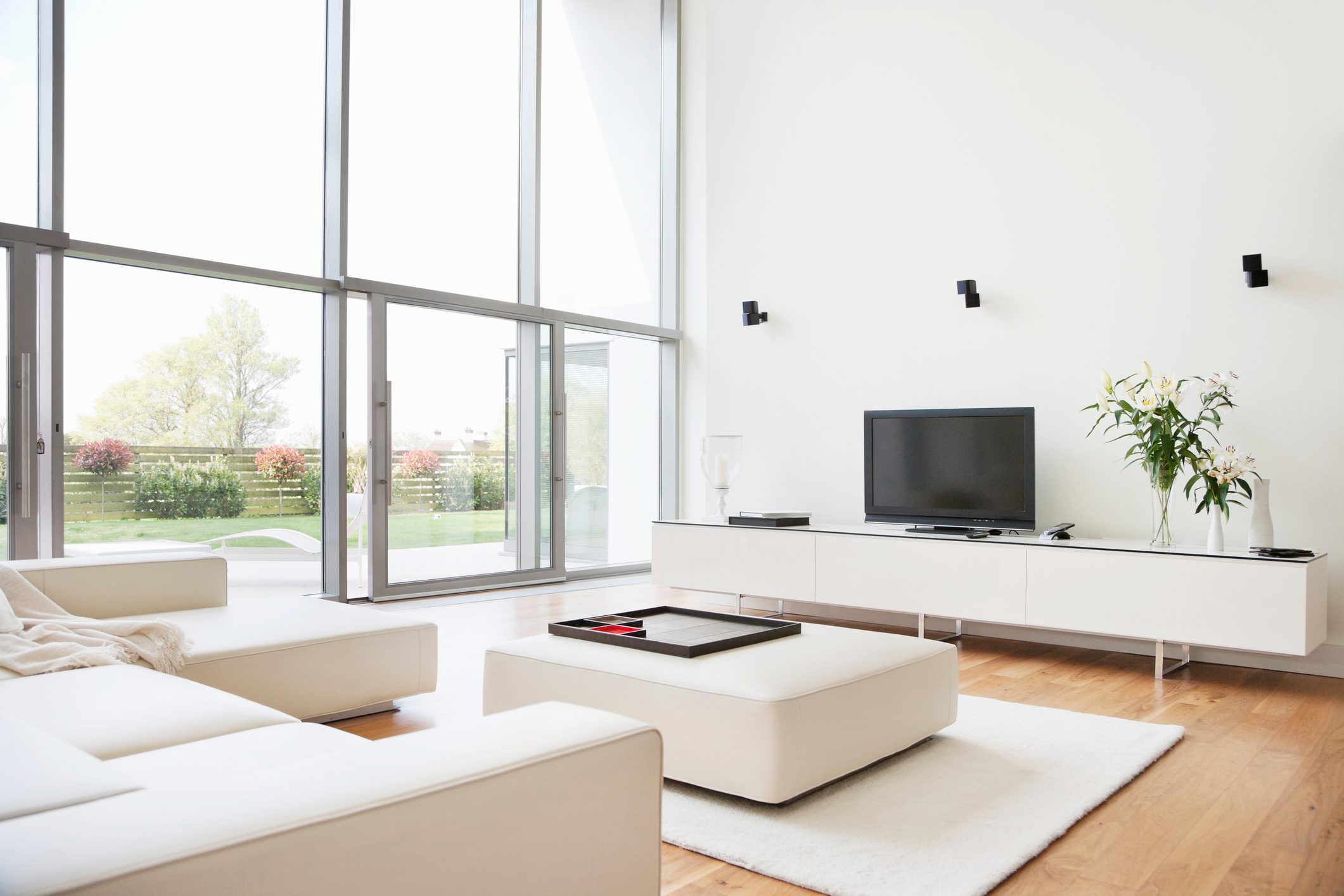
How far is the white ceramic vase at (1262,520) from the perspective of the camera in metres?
3.76

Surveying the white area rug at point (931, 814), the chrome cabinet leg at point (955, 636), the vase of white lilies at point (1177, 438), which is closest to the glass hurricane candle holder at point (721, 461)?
the chrome cabinet leg at point (955, 636)

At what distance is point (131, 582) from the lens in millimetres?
2982

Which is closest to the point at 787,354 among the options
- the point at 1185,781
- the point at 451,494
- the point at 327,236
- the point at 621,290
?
the point at 621,290

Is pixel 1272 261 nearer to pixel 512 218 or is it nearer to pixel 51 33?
pixel 512 218

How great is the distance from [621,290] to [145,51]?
3.30 metres

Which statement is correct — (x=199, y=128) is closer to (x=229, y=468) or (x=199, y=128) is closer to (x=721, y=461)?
(x=229, y=468)

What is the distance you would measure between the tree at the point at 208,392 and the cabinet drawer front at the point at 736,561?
2220 millimetres

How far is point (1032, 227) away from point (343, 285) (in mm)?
3648

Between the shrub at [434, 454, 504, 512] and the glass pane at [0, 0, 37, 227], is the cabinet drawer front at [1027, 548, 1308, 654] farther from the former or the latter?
the glass pane at [0, 0, 37, 227]

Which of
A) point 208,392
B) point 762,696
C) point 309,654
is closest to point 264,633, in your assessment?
point 309,654

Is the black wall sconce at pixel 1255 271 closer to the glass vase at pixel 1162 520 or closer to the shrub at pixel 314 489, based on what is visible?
the glass vase at pixel 1162 520

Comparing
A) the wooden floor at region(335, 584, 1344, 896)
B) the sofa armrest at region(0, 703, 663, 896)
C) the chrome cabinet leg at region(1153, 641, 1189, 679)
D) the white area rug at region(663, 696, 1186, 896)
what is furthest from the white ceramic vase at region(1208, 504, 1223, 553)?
the sofa armrest at region(0, 703, 663, 896)

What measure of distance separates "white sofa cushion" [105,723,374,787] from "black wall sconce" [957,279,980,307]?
397cm

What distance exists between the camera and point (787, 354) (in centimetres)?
575
